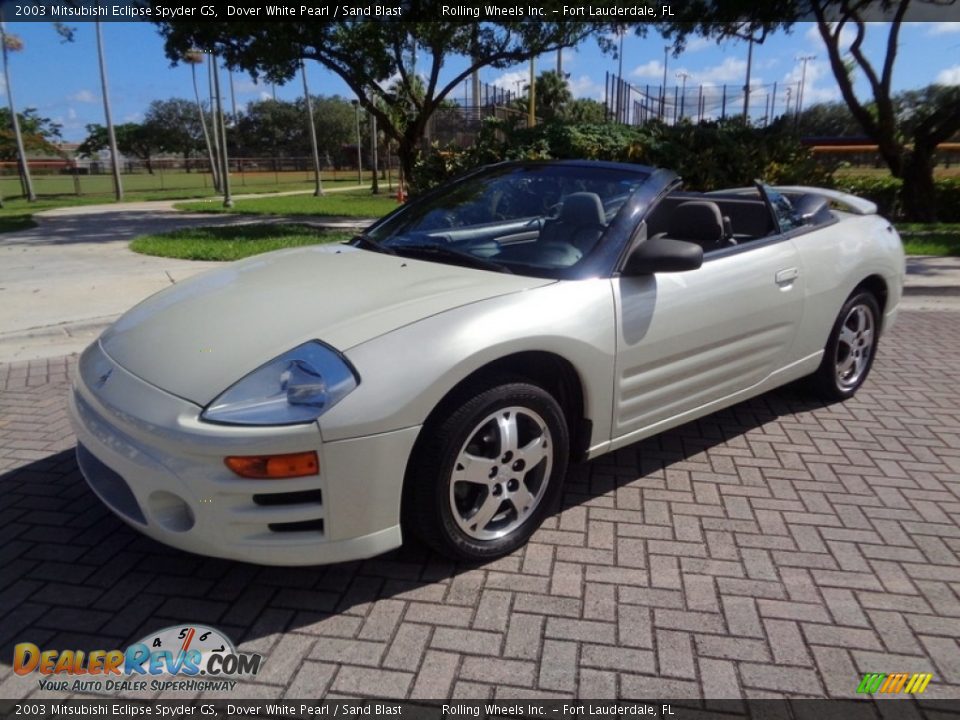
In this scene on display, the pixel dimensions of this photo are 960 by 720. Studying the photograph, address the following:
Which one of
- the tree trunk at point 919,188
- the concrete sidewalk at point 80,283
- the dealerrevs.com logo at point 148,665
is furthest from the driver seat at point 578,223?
the tree trunk at point 919,188

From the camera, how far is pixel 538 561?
2.83m

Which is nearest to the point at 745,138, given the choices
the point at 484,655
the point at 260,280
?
the point at 260,280

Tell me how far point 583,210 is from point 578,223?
0.08m

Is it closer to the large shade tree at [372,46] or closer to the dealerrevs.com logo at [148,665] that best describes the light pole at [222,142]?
the large shade tree at [372,46]

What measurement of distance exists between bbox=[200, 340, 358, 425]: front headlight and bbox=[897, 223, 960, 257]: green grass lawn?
8.36m

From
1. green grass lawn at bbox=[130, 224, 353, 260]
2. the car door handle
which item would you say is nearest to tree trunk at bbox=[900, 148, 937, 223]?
green grass lawn at bbox=[130, 224, 353, 260]

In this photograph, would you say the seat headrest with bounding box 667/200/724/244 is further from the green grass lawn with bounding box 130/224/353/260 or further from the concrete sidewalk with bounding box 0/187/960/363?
the green grass lawn with bounding box 130/224/353/260

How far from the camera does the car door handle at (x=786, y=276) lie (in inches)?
146

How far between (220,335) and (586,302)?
1419 mm

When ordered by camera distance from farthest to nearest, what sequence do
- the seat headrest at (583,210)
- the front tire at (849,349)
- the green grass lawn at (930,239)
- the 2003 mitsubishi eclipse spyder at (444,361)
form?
the green grass lawn at (930,239) < the front tire at (849,349) < the seat headrest at (583,210) < the 2003 mitsubishi eclipse spyder at (444,361)

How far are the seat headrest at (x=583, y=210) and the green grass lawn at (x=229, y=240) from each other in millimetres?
6137

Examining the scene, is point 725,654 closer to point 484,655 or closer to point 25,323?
point 484,655

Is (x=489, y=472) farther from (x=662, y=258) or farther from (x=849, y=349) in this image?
(x=849, y=349)

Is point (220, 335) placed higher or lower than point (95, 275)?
higher
